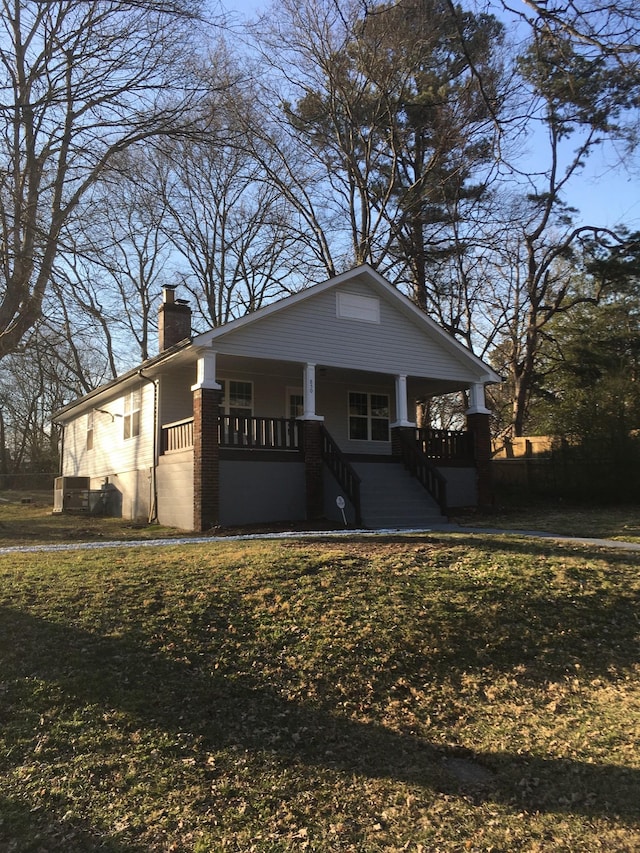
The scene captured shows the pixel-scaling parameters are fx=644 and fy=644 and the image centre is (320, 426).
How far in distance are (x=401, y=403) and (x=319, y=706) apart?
11999mm

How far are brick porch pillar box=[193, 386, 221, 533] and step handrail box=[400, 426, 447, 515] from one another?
4906 millimetres

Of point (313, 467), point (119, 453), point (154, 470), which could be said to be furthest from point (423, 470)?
point (119, 453)

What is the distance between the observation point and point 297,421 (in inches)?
567

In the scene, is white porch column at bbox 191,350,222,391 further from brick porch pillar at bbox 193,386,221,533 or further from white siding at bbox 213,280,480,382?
white siding at bbox 213,280,480,382

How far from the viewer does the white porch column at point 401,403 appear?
15.9 meters

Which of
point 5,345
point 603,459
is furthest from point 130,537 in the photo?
point 603,459

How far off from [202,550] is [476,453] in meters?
10.2

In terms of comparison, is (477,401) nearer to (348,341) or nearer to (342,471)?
(348,341)

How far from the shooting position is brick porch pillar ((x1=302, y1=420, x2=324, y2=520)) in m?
14.0

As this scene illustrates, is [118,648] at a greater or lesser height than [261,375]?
lesser

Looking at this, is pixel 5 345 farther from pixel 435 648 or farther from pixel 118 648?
pixel 435 648

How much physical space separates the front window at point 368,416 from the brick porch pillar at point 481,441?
7.88 feet

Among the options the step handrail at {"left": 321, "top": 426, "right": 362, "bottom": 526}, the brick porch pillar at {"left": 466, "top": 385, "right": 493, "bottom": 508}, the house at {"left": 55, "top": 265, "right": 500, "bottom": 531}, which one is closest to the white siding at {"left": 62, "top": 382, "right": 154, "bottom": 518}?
the house at {"left": 55, "top": 265, "right": 500, "bottom": 531}

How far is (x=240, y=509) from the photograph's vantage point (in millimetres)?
13281
